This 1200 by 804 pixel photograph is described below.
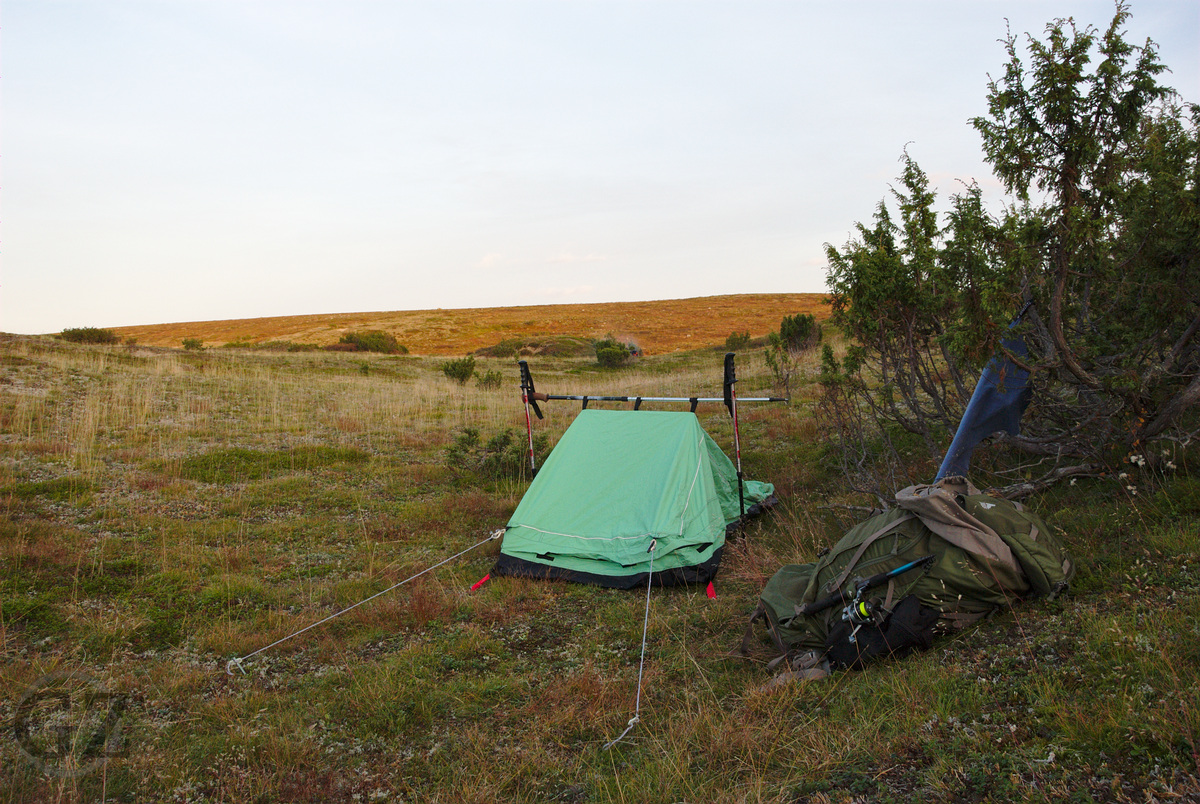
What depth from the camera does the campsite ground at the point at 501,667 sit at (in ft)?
8.83

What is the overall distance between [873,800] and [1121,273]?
14.9 ft

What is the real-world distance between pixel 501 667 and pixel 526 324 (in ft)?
199

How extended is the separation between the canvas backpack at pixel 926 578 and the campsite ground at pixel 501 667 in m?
0.13

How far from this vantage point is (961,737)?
8.87ft

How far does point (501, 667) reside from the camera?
4.38 metres

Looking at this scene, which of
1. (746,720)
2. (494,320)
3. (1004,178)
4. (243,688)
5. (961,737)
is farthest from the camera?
(494,320)

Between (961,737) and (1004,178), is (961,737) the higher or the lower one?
the lower one

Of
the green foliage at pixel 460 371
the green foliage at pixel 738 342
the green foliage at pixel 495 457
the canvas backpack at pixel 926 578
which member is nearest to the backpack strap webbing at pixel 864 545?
the canvas backpack at pixel 926 578

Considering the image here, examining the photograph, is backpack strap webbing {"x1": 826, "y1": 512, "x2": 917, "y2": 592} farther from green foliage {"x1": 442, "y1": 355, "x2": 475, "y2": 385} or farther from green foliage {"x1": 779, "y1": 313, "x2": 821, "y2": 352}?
green foliage {"x1": 779, "y1": 313, "x2": 821, "y2": 352}

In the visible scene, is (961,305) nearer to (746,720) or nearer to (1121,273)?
(1121,273)

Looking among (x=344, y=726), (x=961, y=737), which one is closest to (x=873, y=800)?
(x=961, y=737)

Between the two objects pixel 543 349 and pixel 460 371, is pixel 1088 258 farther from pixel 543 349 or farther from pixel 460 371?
pixel 543 349

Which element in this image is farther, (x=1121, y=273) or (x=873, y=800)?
(x=1121, y=273)

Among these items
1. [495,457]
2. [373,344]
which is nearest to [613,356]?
[373,344]
